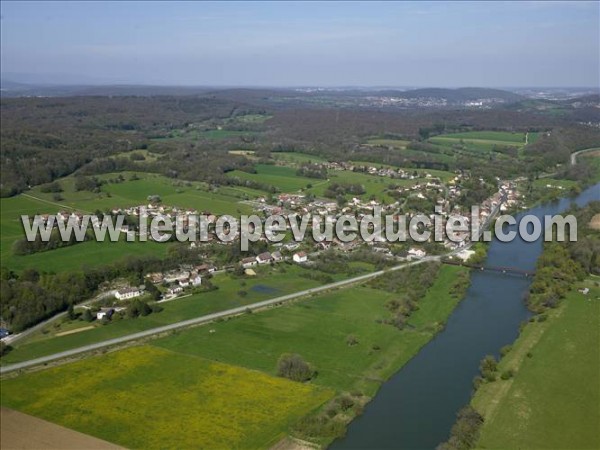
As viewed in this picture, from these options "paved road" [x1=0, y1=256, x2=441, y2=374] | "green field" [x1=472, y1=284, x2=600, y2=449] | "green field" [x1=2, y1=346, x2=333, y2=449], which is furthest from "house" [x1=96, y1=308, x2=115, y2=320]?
"green field" [x1=472, y1=284, x2=600, y2=449]

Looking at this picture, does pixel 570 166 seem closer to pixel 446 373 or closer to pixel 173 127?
pixel 446 373

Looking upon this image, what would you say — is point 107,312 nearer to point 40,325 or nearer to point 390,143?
point 40,325

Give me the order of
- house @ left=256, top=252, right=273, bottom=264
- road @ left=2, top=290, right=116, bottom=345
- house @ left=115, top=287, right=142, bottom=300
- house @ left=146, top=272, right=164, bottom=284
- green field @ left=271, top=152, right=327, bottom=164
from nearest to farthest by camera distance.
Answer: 1. road @ left=2, top=290, right=116, bottom=345
2. house @ left=115, top=287, right=142, bottom=300
3. house @ left=146, top=272, right=164, bottom=284
4. house @ left=256, top=252, right=273, bottom=264
5. green field @ left=271, top=152, right=327, bottom=164

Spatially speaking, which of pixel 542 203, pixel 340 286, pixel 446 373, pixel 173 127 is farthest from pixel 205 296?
pixel 173 127

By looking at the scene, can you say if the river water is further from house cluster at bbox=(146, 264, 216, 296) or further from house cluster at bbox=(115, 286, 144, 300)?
house cluster at bbox=(115, 286, 144, 300)

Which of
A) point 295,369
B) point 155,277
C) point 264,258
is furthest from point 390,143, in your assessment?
point 295,369

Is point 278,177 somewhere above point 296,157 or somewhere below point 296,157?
below

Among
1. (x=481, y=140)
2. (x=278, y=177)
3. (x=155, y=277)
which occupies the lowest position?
(x=155, y=277)
